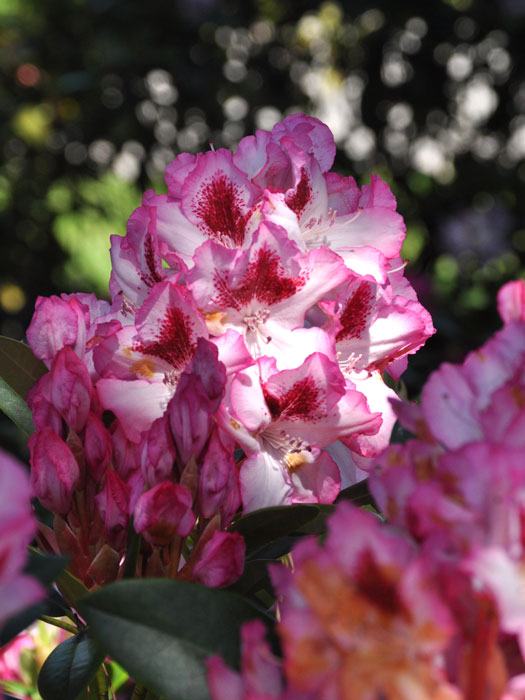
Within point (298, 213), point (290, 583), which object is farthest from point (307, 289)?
point (290, 583)

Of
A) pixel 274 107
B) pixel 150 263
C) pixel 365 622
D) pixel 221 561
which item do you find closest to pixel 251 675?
pixel 365 622

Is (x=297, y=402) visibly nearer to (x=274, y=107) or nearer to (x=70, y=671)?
(x=70, y=671)

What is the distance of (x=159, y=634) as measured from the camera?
0.65m

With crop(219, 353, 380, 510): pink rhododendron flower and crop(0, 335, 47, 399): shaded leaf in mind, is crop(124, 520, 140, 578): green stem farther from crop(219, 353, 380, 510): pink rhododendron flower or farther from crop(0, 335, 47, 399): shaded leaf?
crop(0, 335, 47, 399): shaded leaf

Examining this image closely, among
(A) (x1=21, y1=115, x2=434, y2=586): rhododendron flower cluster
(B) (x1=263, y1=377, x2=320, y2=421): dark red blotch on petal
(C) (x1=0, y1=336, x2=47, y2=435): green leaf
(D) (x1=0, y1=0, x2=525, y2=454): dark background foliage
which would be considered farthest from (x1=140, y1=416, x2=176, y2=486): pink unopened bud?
(D) (x1=0, y1=0, x2=525, y2=454): dark background foliage

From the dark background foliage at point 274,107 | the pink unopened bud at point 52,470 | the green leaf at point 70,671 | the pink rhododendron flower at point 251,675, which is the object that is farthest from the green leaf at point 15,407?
the dark background foliage at point 274,107

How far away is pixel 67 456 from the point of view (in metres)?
0.85

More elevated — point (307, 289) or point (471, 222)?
point (307, 289)

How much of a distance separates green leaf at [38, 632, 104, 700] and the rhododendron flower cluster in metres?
0.06

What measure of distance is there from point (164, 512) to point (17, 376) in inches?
10.2

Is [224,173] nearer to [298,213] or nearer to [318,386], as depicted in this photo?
[298,213]

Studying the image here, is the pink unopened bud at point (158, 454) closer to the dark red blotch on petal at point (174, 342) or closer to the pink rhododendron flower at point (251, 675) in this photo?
the dark red blotch on petal at point (174, 342)

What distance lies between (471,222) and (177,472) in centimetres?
326

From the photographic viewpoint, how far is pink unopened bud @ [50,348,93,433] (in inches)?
33.5
